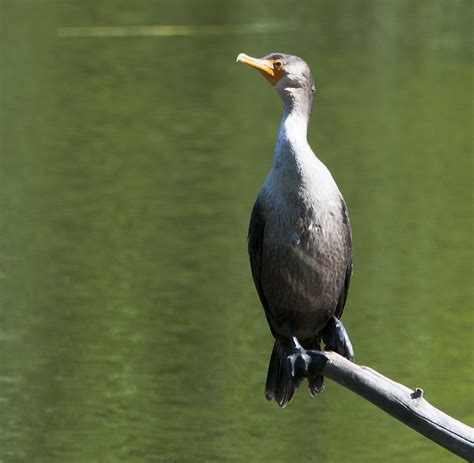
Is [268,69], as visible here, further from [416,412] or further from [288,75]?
[416,412]

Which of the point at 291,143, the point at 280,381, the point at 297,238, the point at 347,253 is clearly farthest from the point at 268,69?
the point at 280,381

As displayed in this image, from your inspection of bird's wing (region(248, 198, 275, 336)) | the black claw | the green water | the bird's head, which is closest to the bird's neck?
the bird's head

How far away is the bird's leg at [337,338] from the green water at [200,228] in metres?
5.87

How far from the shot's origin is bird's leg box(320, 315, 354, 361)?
6980 millimetres

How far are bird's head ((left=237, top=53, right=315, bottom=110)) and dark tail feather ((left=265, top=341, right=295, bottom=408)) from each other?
119 cm

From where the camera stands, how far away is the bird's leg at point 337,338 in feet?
22.9

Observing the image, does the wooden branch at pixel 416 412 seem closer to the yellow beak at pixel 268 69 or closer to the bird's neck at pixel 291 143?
the bird's neck at pixel 291 143

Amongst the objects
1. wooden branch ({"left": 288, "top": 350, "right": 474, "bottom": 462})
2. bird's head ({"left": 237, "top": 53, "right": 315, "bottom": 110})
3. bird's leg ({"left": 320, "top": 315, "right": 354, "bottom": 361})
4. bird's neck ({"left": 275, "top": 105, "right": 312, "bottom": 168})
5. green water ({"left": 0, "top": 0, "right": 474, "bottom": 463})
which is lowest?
green water ({"left": 0, "top": 0, "right": 474, "bottom": 463})

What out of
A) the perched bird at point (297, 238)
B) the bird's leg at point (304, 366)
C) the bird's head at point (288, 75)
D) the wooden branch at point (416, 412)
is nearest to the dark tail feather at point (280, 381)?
the perched bird at point (297, 238)

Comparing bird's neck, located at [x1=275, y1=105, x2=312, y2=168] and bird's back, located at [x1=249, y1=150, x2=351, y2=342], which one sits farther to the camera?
bird's back, located at [x1=249, y1=150, x2=351, y2=342]

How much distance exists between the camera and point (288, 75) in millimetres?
6867

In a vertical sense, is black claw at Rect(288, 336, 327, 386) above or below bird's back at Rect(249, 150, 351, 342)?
below

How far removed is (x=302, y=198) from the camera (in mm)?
6789

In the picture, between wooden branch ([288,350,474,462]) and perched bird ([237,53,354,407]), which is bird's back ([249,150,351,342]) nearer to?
perched bird ([237,53,354,407])
